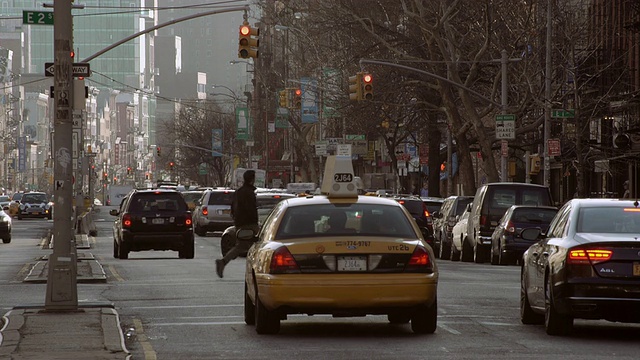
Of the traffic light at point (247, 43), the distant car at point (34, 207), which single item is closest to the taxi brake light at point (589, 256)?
the traffic light at point (247, 43)

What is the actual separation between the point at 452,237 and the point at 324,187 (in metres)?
22.5

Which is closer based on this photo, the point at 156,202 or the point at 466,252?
the point at 156,202

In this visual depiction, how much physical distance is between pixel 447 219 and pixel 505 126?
35.3 feet

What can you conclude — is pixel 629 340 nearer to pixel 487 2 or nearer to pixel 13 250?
pixel 13 250

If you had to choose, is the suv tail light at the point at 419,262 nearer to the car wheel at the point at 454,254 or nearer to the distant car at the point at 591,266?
the distant car at the point at 591,266

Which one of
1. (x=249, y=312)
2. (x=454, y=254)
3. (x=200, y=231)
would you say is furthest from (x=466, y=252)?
(x=249, y=312)

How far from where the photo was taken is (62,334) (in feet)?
50.4

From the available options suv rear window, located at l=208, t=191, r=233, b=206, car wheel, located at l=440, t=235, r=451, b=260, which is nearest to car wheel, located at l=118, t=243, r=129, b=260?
car wheel, located at l=440, t=235, r=451, b=260

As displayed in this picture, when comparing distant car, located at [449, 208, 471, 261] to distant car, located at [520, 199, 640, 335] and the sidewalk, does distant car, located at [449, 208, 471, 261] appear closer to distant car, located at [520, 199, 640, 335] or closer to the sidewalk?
the sidewalk

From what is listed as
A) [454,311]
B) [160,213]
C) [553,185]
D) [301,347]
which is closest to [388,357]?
[301,347]

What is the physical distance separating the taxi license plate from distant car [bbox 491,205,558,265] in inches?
734

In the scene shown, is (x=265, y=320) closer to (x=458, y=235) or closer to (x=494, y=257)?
(x=494, y=257)

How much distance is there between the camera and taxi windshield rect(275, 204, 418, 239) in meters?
15.8

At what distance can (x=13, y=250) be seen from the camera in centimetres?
4409
